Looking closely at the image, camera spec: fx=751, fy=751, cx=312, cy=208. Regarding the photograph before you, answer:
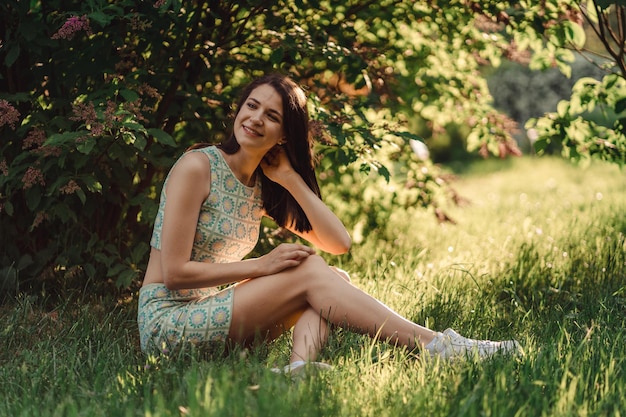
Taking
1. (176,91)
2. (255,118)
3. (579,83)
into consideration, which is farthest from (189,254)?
(579,83)

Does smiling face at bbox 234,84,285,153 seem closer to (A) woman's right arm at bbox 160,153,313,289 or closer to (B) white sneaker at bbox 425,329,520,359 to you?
(A) woman's right arm at bbox 160,153,313,289

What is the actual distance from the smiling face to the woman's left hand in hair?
0.37 feet

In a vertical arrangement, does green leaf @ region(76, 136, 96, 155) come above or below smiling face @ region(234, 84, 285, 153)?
below

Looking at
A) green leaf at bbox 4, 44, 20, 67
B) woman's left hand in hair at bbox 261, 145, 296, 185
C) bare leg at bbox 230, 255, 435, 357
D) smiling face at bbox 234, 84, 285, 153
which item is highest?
Result: green leaf at bbox 4, 44, 20, 67

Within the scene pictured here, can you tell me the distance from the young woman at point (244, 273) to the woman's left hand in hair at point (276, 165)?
0.02 metres

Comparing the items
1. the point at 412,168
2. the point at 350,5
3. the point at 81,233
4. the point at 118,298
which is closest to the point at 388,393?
the point at 118,298

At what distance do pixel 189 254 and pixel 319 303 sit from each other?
1.62 ft

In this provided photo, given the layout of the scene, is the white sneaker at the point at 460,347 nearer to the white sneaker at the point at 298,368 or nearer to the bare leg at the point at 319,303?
the bare leg at the point at 319,303

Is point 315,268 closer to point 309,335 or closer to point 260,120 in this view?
point 309,335

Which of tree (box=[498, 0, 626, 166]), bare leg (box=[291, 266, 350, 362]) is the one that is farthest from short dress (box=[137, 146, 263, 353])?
tree (box=[498, 0, 626, 166])

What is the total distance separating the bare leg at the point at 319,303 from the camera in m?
2.64

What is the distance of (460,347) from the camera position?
102 inches

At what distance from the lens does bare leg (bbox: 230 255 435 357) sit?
2.64 meters

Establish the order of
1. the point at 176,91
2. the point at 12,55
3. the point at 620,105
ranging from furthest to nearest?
the point at 620,105, the point at 176,91, the point at 12,55
